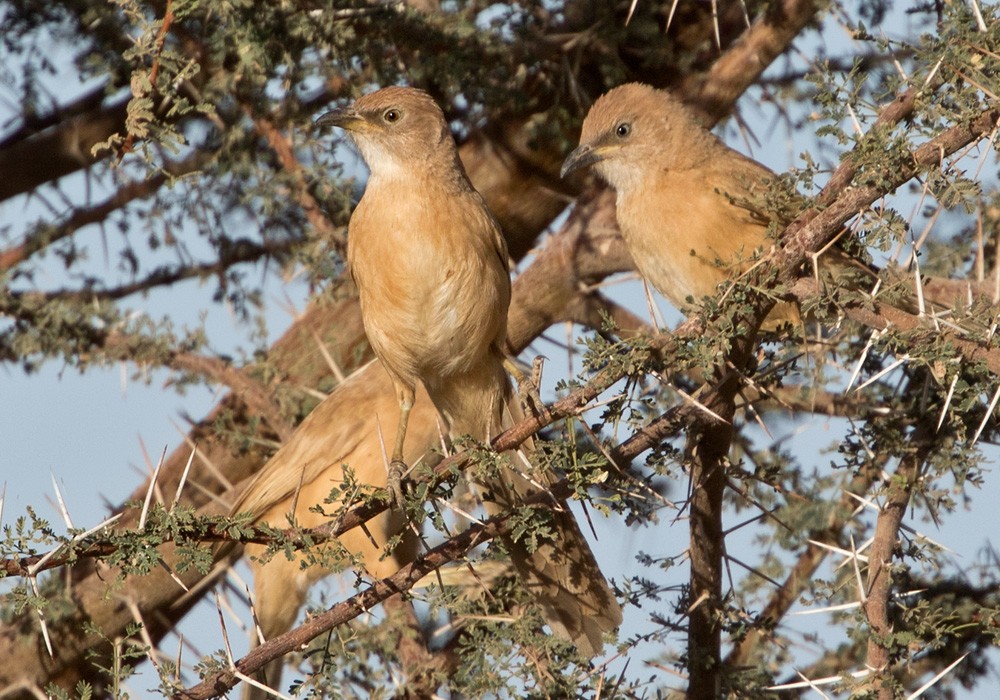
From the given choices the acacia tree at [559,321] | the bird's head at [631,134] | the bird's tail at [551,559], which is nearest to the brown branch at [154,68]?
the acacia tree at [559,321]

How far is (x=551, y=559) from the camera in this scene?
14.5ft

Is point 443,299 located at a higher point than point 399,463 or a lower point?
higher

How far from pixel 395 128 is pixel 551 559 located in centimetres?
174

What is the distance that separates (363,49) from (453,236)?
52.7 inches

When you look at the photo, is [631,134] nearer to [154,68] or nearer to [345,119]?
[345,119]

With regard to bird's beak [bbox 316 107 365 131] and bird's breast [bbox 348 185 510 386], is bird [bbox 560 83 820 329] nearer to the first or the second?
bird's breast [bbox 348 185 510 386]

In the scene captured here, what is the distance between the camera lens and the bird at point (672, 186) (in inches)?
178

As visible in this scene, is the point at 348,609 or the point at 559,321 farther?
the point at 559,321

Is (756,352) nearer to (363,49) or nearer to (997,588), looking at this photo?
(997,588)

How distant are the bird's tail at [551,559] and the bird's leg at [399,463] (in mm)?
120

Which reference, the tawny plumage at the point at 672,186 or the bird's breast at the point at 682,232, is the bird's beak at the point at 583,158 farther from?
the bird's breast at the point at 682,232

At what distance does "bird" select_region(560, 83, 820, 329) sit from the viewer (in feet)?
14.8

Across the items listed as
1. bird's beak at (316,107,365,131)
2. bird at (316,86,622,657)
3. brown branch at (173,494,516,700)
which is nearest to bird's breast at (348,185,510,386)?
bird at (316,86,622,657)

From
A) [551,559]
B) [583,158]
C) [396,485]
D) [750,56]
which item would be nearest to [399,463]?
[396,485]
